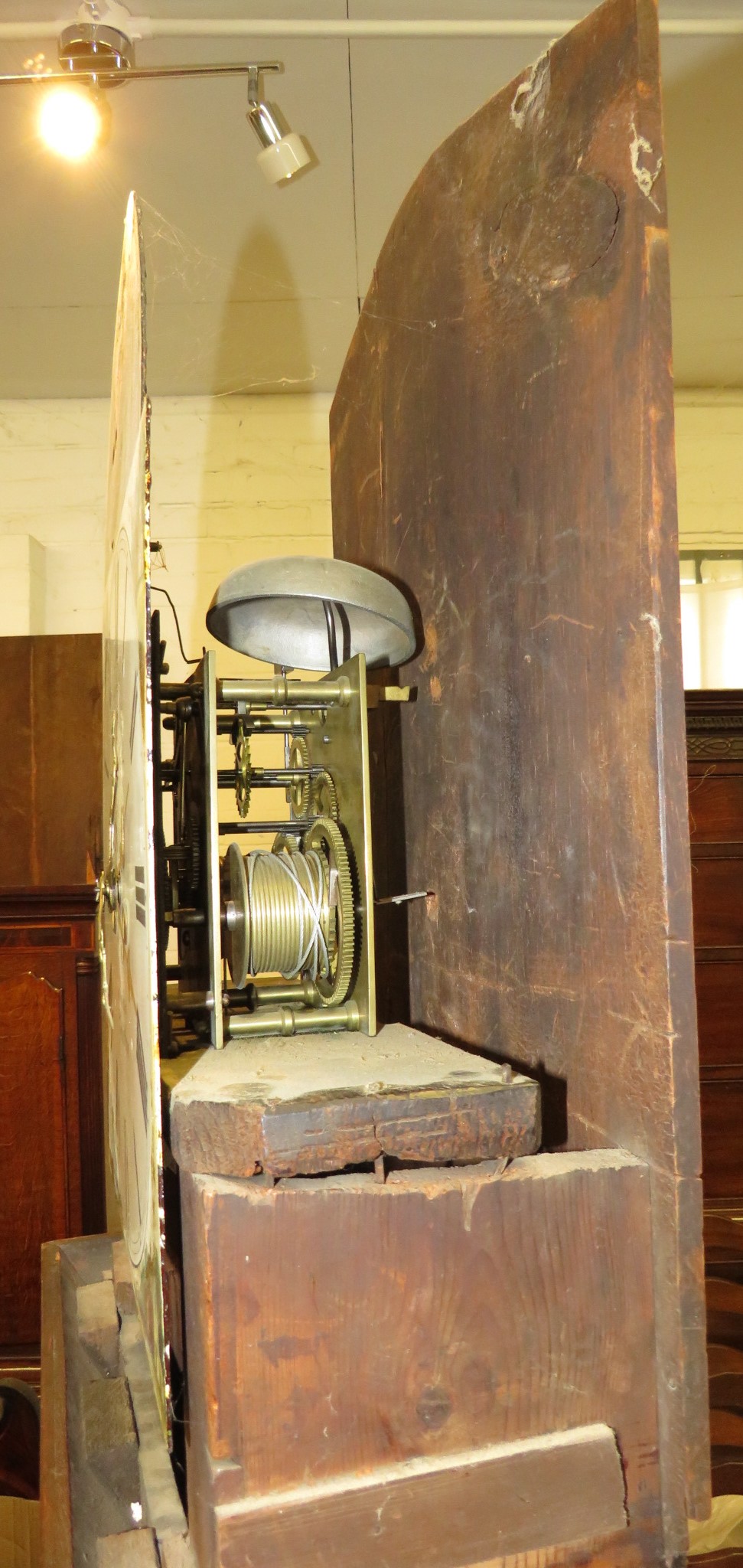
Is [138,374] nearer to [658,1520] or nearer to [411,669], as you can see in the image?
[411,669]

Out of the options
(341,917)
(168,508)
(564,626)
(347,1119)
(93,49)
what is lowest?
(347,1119)

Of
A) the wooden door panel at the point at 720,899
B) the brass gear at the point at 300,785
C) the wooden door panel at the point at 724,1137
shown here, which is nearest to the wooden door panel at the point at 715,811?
the wooden door panel at the point at 720,899

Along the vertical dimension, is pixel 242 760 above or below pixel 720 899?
above

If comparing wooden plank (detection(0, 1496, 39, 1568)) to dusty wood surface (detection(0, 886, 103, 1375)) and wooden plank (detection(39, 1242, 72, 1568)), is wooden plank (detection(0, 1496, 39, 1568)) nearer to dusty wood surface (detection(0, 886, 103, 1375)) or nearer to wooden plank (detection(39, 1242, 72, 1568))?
dusty wood surface (detection(0, 886, 103, 1375))

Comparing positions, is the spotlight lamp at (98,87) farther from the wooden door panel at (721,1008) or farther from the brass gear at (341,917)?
the wooden door panel at (721,1008)

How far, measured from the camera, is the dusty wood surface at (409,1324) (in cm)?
86

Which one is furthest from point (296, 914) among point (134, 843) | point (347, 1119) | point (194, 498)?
point (194, 498)

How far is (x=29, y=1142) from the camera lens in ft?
9.88

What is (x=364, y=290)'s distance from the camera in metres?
1.99

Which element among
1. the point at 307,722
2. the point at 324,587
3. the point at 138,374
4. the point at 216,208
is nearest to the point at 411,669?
the point at 307,722

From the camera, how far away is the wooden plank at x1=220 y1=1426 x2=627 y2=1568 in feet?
2.78

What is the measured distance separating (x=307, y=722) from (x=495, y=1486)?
0.92 m

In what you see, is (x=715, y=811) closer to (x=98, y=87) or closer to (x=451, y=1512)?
(x=98, y=87)

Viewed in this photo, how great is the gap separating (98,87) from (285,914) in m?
1.49
